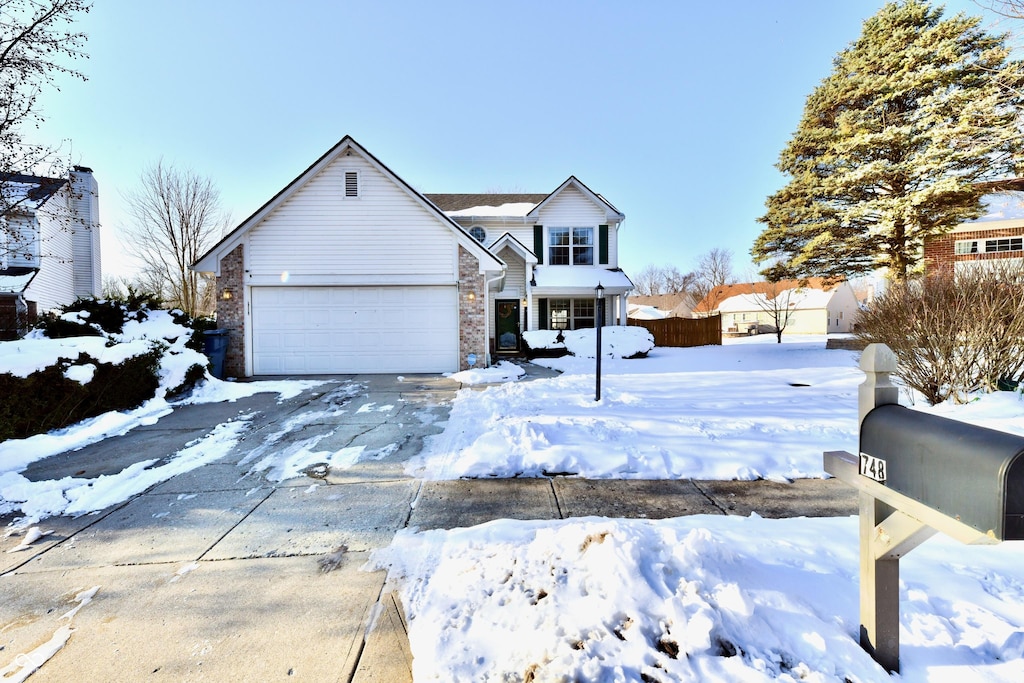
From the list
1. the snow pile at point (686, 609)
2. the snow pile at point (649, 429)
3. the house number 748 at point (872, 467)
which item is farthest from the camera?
the snow pile at point (649, 429)

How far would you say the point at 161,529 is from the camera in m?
3.22

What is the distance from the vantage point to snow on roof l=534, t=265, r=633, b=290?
1650 centimetres

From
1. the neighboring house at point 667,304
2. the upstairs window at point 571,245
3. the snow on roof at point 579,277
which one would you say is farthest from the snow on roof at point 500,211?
the neighboring house at point 667,304

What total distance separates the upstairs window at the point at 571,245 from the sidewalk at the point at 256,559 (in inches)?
552

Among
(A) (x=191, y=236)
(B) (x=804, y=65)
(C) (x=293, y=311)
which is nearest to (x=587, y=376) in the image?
(C) (x=293, y=311)

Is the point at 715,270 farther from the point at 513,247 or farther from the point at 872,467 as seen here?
the point at 872,467

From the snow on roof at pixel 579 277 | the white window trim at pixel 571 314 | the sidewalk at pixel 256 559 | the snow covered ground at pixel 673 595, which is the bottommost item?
the sidewalk at pixel 256 559

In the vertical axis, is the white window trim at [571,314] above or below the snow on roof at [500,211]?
below

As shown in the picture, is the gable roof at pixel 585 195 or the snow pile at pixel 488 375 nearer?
the snow pile at pixel 488 375

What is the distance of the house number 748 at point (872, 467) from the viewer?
1.54 m

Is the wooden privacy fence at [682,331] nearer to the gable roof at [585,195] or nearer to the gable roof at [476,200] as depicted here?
the gable roof at [585,195]

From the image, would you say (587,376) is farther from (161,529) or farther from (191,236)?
(191,236)

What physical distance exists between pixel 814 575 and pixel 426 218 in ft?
35.2

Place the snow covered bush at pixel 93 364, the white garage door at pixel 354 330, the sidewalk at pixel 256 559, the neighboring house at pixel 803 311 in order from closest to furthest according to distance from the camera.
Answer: the sidewalk at pixel 256 559
the snow covered bush at pixel 93 364
the white garage door at pixel 354 330
the neighboring house at pixel 803 311
